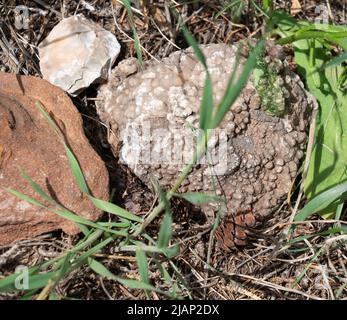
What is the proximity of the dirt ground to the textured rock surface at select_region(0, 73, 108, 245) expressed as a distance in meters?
0.07

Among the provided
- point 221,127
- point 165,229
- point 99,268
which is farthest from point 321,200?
point 99,268

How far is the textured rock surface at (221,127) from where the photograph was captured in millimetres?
1815

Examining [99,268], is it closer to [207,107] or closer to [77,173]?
[77,173]

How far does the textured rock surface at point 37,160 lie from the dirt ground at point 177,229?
0.07 m

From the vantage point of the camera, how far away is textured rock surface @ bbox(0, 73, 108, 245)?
1645 mm

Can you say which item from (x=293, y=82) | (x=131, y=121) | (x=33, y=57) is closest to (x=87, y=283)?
(x=131, y=121)

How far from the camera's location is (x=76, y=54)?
194cm

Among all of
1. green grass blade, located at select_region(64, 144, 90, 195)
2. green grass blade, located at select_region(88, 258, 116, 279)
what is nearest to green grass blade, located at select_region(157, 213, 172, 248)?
green grass blade, located at select_region(88, 258, 116, 279)

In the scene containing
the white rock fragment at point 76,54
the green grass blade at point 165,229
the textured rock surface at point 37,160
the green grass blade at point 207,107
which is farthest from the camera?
the white rock fragment at point 76,54

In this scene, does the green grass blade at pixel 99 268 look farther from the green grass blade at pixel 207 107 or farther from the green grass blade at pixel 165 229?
the green grass blade at pixel 207 107

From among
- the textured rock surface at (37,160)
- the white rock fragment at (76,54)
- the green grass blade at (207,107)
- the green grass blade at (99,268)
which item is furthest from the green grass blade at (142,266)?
the white rock fragment at (76,54)
